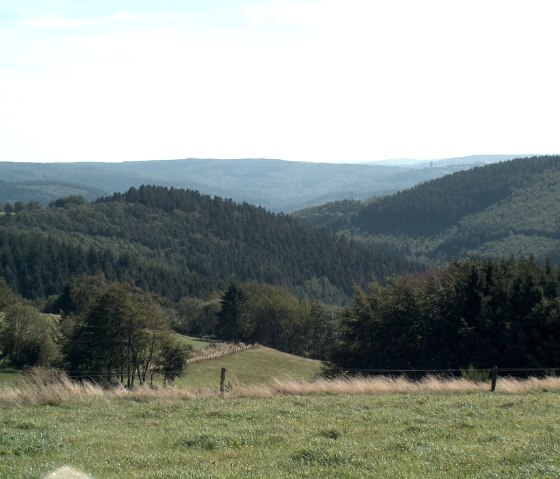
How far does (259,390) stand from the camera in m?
17.3

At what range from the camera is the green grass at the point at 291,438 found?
30.2 feet

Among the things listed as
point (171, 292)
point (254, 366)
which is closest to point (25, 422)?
point (254, 366)

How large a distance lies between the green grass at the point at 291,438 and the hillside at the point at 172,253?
4610 inches

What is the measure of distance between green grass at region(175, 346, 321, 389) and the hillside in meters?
69.2

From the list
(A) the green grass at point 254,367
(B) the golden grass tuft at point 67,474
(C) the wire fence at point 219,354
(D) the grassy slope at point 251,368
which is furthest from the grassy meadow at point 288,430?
(C) the wire fence at point 219,354

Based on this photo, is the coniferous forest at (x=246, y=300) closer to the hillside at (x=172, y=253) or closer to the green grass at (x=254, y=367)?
the hillside at (x=172, y=253)

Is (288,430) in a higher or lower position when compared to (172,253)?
higher

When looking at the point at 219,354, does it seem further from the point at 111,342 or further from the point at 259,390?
the point at 259,390

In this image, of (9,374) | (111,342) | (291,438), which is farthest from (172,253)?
(291,438)

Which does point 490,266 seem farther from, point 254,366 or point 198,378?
point 254,366

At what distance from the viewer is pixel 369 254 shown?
187m

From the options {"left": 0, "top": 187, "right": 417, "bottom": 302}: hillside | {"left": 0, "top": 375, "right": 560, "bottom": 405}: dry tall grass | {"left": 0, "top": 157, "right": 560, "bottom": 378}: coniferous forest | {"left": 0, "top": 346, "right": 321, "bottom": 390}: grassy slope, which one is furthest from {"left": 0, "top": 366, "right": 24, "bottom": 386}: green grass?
{"left": 0, "top": 187, "right": 417, "bottom": 302}: hillside

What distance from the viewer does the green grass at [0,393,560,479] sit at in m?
9.20

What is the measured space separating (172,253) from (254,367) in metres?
125
